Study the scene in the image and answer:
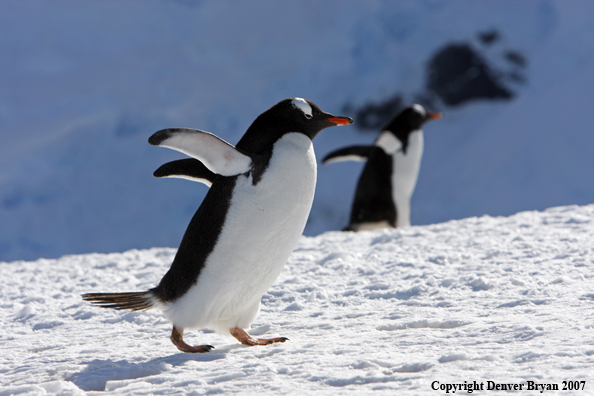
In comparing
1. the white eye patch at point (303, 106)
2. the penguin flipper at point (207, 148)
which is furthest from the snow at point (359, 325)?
the white eye patch at point (303, 106)

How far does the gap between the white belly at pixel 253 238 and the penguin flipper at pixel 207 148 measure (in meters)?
0.05

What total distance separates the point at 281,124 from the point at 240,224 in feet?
1.31

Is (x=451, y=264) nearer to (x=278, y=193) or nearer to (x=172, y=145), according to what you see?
(x=278, y=193)

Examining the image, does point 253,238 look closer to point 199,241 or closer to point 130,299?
point 199,241

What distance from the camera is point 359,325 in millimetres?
2061

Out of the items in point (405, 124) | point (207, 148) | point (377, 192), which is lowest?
point (207, 148)

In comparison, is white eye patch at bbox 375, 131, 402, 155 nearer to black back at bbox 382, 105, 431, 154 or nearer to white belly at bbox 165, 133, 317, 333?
black back at bbox 382, 105, 431, 154

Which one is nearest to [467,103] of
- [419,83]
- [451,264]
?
[419,83]

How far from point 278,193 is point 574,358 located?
97cm

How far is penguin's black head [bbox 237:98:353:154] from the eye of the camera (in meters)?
1.94

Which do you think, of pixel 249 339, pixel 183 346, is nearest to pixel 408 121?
pixel 249 339

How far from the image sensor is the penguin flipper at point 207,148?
1.68 m

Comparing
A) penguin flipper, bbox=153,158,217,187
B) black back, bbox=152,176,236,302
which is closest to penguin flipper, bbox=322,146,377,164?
penguin flipper, bbox=153,158,217,187

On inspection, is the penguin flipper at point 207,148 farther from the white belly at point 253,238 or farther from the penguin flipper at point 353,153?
the penguin flipper at point 353,153
